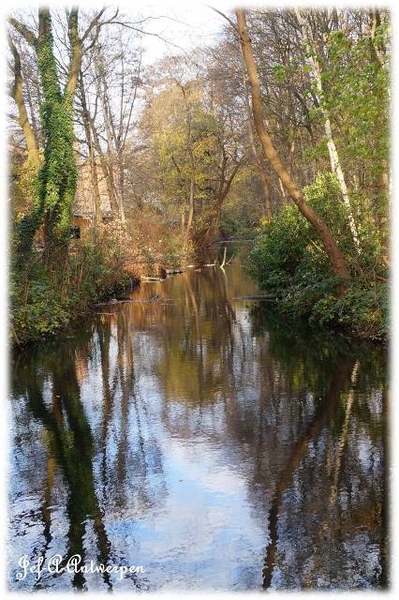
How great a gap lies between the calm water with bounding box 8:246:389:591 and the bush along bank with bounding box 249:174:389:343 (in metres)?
0.87

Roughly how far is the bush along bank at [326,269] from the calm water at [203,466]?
87 centimetres

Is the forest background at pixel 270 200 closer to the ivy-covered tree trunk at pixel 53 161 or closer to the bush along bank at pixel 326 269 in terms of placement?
the bush along bank at pixel 326 269

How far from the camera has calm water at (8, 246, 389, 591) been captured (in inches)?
216

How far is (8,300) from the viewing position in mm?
15727

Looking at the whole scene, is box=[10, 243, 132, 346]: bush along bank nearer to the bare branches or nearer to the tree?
the tree

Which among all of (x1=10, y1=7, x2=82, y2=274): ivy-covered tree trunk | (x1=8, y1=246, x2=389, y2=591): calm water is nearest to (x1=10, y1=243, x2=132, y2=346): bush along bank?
(x1=10, y1=7, x2=82, y2=274): ivy-covered tree trunk

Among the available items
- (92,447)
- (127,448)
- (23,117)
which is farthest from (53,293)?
(127,448)

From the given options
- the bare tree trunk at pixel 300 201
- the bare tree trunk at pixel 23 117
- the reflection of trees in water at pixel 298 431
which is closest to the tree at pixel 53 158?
the bare tree trunk at pixel 23 117

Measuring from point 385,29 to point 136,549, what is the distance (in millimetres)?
9120

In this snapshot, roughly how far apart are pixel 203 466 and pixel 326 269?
1119 centimetres

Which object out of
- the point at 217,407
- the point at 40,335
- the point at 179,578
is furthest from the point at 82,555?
the point at 40,335

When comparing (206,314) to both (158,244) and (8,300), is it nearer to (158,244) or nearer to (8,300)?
(8,300)

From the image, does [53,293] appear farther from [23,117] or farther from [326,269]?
[23,117]

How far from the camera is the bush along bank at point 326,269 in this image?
15.0m
